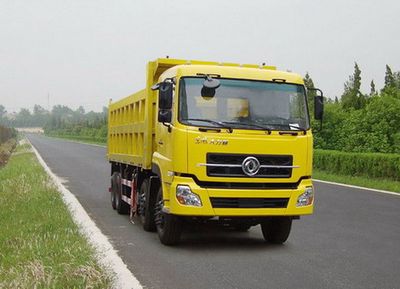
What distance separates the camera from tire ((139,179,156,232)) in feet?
30.6

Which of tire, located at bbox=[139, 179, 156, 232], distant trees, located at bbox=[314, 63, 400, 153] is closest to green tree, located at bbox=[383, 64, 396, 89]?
distant trees, located at bbox=[314, 63, 400, 153]

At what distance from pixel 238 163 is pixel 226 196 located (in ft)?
1.48

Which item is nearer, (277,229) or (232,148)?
(232,148)

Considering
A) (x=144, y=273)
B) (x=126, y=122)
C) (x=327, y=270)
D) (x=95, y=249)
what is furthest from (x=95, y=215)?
(x=327, y=270)

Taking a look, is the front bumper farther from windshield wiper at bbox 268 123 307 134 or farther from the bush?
the bush

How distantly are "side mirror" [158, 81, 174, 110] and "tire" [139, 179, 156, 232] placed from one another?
73.3 inches

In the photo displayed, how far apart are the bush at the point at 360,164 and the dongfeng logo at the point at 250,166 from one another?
11619 mm

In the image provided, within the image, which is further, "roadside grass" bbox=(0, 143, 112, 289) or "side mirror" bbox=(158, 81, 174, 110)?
"side mirror" bbox=(158, 81, 174, 110)

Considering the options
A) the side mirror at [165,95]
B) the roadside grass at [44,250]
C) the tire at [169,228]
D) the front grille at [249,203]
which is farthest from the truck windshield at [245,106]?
the roadside grass at [44,250]

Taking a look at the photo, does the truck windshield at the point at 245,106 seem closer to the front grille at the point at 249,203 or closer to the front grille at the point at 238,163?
the front grille at the point at 238,163

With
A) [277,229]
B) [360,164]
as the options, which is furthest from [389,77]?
[277,229]

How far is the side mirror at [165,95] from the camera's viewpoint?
791 cm

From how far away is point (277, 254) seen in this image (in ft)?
26.0

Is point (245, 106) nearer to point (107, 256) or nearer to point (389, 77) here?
point (107, 256)
